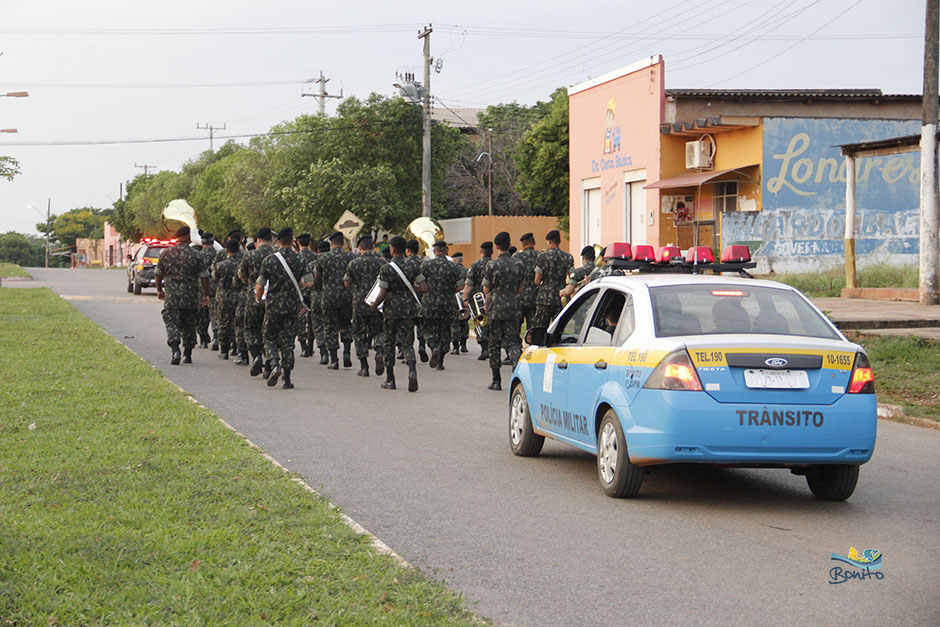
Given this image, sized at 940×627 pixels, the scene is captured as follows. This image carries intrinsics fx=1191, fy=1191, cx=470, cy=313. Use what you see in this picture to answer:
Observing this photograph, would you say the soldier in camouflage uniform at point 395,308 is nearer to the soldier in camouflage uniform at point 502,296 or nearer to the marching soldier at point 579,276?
the soldier in camouflage uniform at point 502,296

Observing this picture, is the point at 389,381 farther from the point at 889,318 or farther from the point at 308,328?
the point at 889,318

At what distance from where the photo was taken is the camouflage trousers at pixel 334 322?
1800cm

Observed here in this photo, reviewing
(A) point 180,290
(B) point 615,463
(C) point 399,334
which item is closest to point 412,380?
(C) point 399,334

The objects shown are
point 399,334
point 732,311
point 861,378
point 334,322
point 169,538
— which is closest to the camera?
point 169,538

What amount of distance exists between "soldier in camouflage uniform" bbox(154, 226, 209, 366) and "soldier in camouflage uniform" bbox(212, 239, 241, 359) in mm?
317

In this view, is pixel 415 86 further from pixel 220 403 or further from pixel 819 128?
pixel 220 403

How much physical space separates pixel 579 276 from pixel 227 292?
5.67 meters

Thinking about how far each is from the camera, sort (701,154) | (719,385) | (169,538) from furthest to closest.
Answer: (701,154)
(719,385)
(169,538)

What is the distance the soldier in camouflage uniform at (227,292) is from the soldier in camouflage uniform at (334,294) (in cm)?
129

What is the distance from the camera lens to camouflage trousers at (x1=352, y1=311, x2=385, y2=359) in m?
17.2

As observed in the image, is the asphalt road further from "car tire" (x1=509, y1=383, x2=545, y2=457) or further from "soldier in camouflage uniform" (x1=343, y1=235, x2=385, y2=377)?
"soldier in camouflage uniform" (x1=343, y1=235, x2=385, y2=377)

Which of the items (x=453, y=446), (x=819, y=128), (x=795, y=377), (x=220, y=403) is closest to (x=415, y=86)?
(x=819, y=128)

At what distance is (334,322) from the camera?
59.4ft

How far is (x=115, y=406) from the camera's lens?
11766 mm
